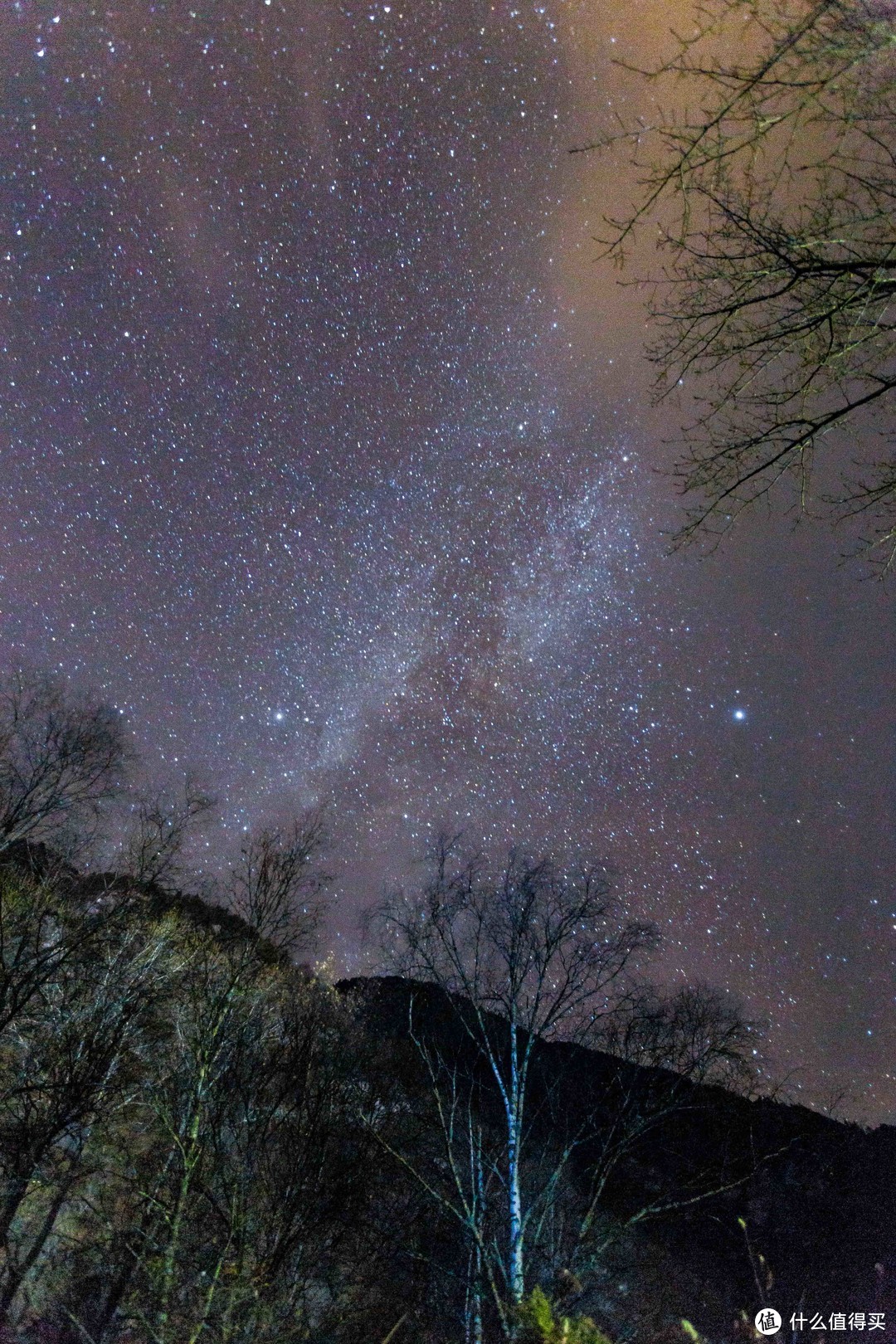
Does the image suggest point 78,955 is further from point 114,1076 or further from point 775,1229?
point 775,1229

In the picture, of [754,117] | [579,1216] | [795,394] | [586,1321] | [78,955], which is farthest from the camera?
[579,1216]

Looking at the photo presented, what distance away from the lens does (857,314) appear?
13.5 feet

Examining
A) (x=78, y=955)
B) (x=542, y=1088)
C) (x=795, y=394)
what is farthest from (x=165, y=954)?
(x=542, y=1088)

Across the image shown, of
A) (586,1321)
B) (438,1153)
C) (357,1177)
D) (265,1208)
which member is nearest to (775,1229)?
(438,1153)

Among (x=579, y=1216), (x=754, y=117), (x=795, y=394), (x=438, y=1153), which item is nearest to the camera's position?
(x=754, y=117)

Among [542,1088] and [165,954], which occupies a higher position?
[165,954]

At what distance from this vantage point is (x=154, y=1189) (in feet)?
50.8

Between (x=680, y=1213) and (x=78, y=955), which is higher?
(x=78, y=955)

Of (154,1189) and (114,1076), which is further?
(114,1076)

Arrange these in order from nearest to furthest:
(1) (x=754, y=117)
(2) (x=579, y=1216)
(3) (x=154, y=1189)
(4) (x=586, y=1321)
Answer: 1. (1) (x=754, y=117)
2. (4) (x=586, y=1321)
3. (3) (x=154, y=1189)
4. (2) (x=579, y=1216)

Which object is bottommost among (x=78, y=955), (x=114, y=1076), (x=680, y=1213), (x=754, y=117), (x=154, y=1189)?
(x=680, y=1213)

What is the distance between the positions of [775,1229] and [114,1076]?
29.2m

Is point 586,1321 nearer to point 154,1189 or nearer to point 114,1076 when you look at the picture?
point 154,1189

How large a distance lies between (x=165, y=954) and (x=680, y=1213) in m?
27.9
